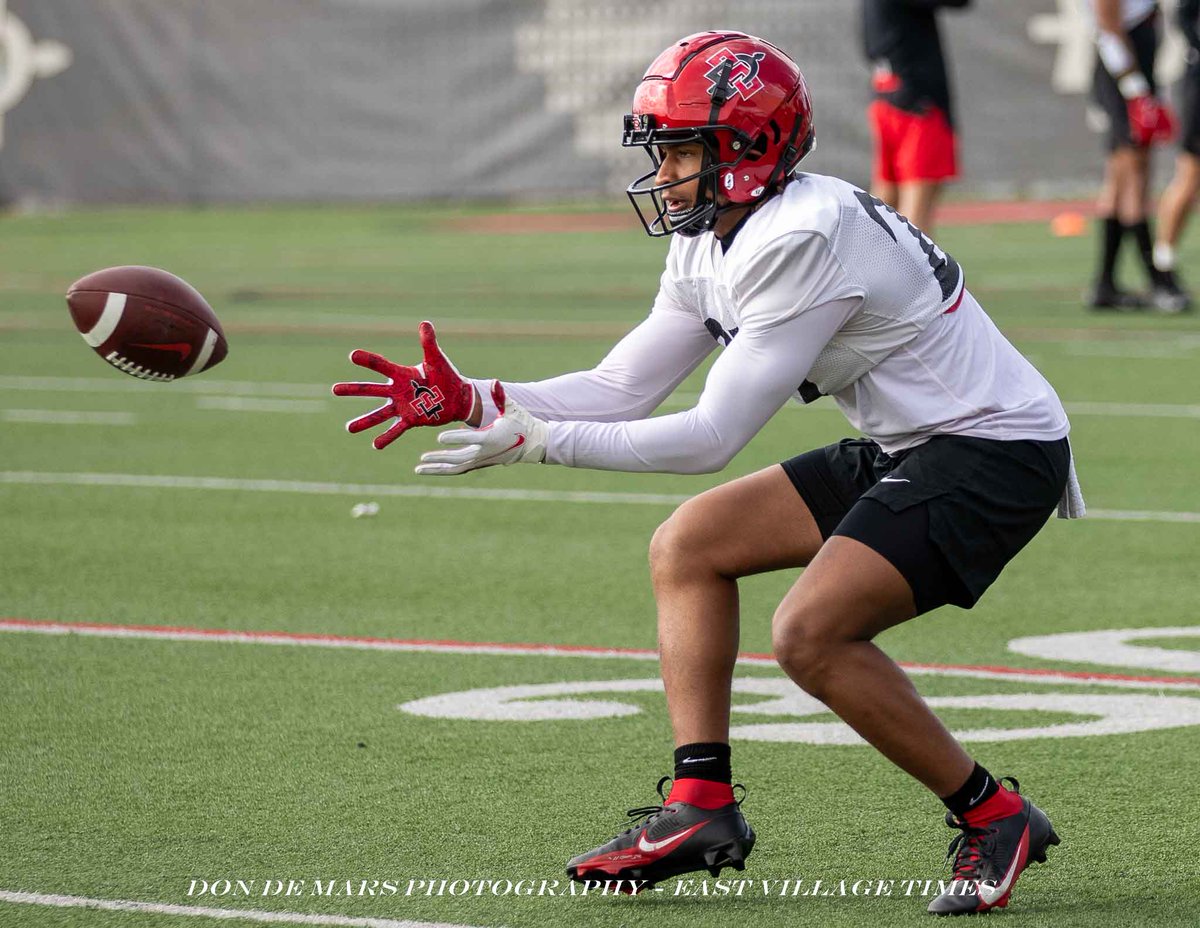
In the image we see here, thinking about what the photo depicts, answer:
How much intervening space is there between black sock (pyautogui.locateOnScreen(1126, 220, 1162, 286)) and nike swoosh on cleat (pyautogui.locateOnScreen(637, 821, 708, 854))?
10.2 metres

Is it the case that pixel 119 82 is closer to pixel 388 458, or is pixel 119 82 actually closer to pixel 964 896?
pixel 388 458

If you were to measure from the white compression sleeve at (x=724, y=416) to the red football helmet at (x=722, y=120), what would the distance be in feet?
1.09

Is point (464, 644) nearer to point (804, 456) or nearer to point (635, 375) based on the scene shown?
point (635, 375)

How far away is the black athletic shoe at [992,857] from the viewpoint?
3754 mm

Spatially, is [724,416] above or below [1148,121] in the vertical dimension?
above

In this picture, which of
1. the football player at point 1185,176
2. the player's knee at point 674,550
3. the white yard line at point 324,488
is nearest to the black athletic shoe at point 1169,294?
the football player at point 1185,176

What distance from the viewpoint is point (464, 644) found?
232 inches

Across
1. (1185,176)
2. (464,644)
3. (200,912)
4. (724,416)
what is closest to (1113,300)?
(1185,176)

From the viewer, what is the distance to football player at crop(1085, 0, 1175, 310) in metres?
13.0

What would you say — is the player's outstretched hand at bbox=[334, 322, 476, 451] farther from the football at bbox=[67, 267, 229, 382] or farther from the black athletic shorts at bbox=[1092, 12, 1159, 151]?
the black athletic shorts at bbox=[1092, 12, 1159, 151]

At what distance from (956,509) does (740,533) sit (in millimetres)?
453

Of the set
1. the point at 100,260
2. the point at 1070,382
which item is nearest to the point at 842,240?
the point at 1070,382

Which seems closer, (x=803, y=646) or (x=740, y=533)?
(x=803, y=646)

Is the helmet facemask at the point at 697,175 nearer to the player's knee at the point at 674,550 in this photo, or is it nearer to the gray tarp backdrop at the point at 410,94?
the player's knee at the point at 674,550
